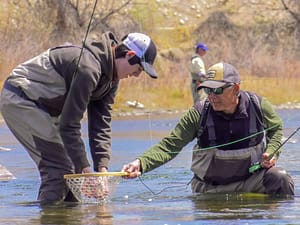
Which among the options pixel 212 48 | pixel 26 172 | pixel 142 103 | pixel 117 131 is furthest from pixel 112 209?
pixel 212 48

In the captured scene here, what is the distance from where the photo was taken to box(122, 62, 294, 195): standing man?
7859 millimetres

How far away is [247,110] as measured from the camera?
797 cm

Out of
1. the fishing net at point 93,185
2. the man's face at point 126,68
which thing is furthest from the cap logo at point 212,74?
the fishing net at point 93,185

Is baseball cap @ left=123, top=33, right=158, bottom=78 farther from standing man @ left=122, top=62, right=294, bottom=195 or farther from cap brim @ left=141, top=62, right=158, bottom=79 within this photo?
standing man @ left=122, top=62, right=294, bottom=195

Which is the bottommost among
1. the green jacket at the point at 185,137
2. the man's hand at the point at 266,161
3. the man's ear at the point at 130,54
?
the man's hand at the point at 266,161

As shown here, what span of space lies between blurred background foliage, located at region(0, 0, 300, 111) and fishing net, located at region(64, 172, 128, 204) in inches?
570

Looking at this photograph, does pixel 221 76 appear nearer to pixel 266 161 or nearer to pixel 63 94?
pixel 266 161

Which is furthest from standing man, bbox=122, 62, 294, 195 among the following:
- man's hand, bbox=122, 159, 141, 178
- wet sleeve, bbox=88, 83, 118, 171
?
wet sleeve, bbox=88, 83, 118, 171

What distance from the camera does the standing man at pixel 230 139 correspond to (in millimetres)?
7859

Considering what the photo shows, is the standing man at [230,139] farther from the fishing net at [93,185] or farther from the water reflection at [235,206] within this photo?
the fishing net at [93,185]

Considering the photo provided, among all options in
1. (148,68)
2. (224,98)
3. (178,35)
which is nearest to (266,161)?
(224,98)

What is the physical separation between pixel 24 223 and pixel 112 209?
0.92m

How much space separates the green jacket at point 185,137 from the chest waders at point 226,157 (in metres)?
0.06

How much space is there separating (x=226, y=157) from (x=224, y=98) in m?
0.48
